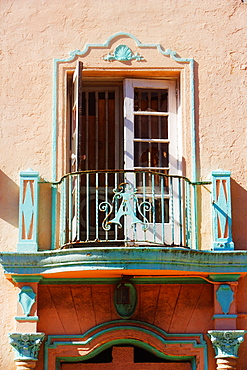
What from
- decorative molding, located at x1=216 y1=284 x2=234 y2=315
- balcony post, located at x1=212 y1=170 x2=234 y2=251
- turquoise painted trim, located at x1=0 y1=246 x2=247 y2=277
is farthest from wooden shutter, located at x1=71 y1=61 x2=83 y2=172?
decorative molding, located at x1=216 y1=284 x2=234 y2=315

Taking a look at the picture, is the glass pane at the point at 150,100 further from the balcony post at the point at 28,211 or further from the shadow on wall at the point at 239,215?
the balcony post at the point at 28,211

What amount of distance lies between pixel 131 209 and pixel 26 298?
1677 mm

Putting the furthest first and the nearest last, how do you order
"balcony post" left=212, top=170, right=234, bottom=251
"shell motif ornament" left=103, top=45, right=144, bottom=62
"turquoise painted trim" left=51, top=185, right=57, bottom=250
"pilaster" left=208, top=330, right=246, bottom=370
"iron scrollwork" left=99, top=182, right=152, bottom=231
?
"shell motif ornament" left=103, top=45, right=144, bottom=62, "turquoise painted trim" left=51, top=185, right=57, bottom=250, "balcony post" left=212, top=170, right=234, bottom=251, "pilaster" left=208, top=330, right=246, bottom=370, "iron scrollwork" left=99, top=182, right=152, bottom=231

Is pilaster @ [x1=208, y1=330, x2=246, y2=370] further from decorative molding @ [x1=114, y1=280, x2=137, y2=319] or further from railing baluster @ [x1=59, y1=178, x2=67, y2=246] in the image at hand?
railing baluster @ [x1=59, y1=178, x2=67, y2=246]

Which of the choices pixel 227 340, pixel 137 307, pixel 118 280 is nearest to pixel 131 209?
pixel 118 280

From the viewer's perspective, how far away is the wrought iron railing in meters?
13.3

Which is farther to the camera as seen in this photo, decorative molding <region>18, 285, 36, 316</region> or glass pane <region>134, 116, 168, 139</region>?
glass pane <region>134, 116, 168, 139</region>

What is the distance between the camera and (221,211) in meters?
13.8

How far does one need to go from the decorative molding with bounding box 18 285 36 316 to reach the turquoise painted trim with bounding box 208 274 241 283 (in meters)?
2.17

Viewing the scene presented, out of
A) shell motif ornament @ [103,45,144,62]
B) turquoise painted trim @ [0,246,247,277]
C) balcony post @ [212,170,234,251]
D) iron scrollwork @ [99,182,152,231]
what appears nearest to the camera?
turquoise painted trim @ [0,246,247,277]

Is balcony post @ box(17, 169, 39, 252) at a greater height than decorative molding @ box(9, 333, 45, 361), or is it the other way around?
balcony post @ box(17, 169, 39, 252)

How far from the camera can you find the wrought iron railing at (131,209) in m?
13.3

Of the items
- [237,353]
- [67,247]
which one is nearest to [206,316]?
[237,353]

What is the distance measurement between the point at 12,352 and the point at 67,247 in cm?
145
